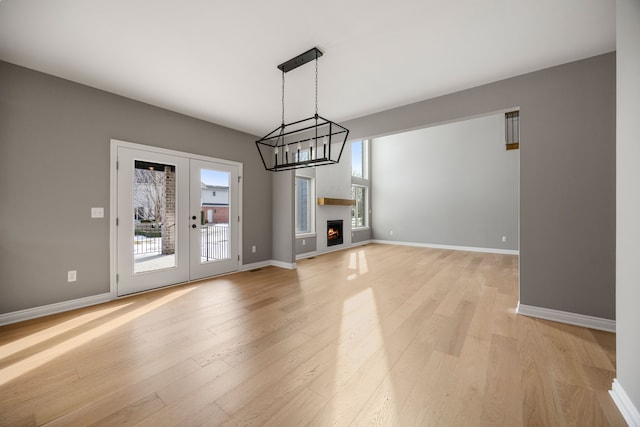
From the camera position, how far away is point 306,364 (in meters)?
1.87

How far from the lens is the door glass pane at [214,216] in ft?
13.9

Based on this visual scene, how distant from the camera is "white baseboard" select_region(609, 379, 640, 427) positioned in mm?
1287

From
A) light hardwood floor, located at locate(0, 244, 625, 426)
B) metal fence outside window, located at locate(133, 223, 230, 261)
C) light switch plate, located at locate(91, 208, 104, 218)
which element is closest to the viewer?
light hardwood floor, located at locate(0, 244, 625, 426)

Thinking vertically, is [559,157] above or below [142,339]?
above

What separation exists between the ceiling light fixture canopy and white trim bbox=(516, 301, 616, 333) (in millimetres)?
2678

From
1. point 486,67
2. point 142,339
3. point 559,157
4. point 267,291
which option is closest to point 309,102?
point 486,67

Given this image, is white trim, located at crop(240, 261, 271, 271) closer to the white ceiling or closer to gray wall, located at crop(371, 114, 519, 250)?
the white ceiling

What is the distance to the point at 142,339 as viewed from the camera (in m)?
2.24

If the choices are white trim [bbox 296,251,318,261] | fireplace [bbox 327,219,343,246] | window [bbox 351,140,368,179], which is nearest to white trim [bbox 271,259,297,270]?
white trim [bbox 296,251,318,261]

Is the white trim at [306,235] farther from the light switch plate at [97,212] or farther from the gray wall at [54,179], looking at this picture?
the light switch plate at [97,212]

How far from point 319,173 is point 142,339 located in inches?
203

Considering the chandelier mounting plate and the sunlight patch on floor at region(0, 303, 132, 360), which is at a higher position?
the chandelier mounting plate

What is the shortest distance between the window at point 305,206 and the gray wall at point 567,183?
14.2 ft

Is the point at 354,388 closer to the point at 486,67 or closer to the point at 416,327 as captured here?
the point at 416,327
